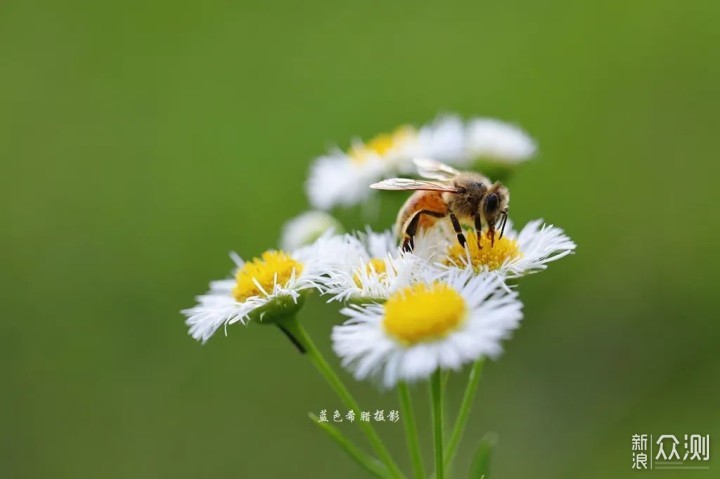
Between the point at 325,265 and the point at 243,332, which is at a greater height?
the point at 243,332

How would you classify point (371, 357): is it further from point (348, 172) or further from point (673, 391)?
point (673, 391)

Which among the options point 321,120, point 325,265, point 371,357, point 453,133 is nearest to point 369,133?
point 321,120

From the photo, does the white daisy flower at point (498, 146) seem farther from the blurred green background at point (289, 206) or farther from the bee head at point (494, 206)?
the blurred green background at point (289, 206)

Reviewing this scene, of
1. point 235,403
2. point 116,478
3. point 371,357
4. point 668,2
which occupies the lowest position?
point 371,357

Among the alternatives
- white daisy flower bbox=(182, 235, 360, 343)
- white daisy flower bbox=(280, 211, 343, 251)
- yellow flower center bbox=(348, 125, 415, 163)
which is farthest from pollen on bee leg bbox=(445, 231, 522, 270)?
yellow flower center bbox=(348, 125, 415, 163)

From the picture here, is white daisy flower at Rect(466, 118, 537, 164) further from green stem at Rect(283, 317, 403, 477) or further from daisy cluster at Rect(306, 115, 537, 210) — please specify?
green stem at Rect(283, 317, 403, 477)

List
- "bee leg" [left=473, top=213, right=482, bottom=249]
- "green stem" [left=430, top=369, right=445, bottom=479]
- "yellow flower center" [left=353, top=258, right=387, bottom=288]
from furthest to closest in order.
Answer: "bee leg" [left=473, top=213, right=482, bottom=249] → "yellow flower center" [left=353, top=258, right=387, bottom=288] → "green stem" [left=430, top=369, right=445, bottom=479]
